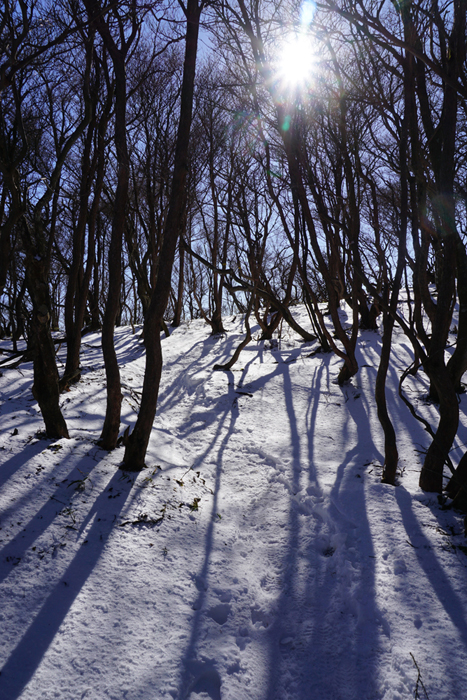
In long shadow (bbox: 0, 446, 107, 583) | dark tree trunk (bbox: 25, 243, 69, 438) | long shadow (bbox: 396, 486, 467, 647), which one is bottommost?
long shadow (bbox: 396, 486, 467, 647)

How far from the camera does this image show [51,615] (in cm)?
188

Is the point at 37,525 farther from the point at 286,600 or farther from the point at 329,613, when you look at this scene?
the point at 329,613

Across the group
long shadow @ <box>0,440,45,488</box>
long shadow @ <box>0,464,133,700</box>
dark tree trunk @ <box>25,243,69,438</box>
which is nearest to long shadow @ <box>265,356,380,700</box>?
long shadow @ <box>0,464,133,700</box>

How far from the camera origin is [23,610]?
188cm

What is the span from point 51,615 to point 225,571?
1.02m

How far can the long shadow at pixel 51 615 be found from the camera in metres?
1.59

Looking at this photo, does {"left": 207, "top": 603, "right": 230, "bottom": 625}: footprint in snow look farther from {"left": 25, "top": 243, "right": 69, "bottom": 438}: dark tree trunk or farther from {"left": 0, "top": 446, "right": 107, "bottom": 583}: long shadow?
{"left": 25, "top": 243, "right": 69, "bottom": 438}: dark tree trunk

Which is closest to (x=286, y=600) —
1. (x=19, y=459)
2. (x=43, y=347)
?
(x=19, y=459)

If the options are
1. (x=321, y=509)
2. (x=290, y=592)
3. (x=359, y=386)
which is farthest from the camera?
(x=359, y=386)

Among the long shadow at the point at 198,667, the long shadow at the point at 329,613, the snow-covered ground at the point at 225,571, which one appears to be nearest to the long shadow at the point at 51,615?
the snow-covered ground at the point at 225,571

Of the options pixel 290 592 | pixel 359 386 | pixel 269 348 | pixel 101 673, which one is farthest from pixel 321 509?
pixel 269 348

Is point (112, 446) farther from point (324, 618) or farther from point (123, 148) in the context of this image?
point (123, 148)

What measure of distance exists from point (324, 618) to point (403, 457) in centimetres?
206

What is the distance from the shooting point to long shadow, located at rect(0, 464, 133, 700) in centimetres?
159
